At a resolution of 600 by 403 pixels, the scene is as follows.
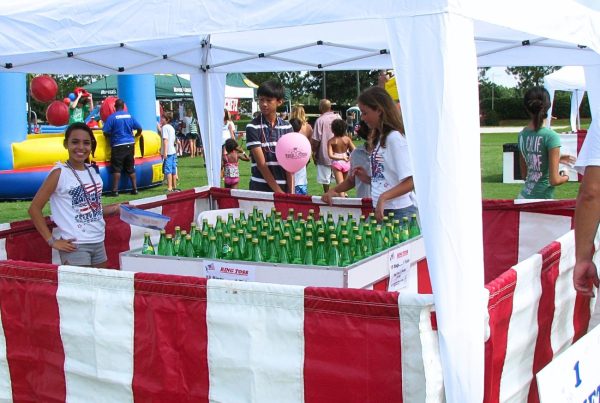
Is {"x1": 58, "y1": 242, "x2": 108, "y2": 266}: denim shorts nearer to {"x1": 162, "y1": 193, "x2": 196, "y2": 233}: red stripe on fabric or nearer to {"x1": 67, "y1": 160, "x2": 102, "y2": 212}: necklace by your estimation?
{"x1": 67, "y1": 160, "x2": 102, "y2": 212}: necklace

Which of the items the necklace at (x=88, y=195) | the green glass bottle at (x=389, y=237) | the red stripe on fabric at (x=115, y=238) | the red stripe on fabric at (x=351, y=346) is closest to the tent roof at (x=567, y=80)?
the red stripe on fabric at (x=115, y=238)

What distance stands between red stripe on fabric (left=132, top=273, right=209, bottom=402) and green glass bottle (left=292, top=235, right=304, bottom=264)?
842mm

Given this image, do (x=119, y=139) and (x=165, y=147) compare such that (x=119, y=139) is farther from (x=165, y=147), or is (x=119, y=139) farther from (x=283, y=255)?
(x=283, y=255)

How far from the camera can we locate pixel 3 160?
1191 centimetres

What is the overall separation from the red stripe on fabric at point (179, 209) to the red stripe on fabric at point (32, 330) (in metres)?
2.93

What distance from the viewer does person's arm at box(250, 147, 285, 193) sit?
5.88m

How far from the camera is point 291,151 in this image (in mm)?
5957

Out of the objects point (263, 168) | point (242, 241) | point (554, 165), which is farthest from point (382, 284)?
point (263, 168)

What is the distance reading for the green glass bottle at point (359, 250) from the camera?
354cm

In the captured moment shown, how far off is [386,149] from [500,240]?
1.59m

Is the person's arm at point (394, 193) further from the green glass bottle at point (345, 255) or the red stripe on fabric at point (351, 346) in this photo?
the red stripe on fabric at point (351, 346)

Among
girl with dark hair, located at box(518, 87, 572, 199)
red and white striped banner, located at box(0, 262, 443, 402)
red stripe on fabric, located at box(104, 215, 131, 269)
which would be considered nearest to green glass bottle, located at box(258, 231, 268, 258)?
red and white striped banner, located at box(0, 262, 443, 402)

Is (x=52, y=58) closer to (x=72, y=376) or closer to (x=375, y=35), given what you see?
(x=375, y=35)

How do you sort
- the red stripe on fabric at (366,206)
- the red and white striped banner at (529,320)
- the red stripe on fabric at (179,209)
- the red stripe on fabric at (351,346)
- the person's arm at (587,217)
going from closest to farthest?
the red stripe on fabric at (351,346), the red and white striped banner at (529,320), the person's arm at (587,217), the red stripe on fabric at (366,206), the red stripe on fabric at (179,209)
